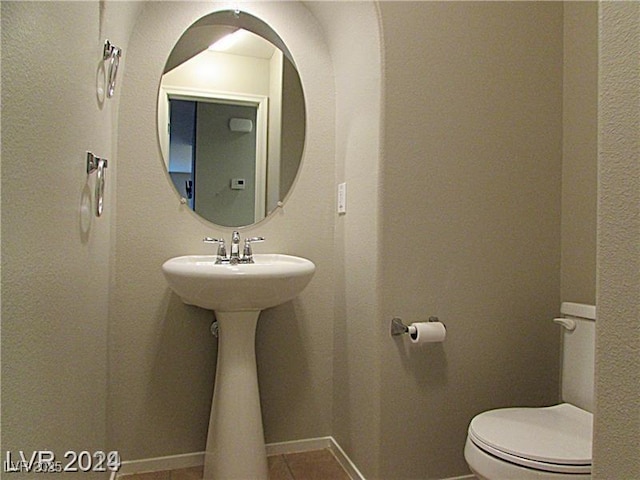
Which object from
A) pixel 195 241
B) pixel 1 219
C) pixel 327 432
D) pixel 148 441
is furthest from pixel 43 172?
pixel 327 432

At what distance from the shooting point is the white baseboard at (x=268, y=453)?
6.66ft

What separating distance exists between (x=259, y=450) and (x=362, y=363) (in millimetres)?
514

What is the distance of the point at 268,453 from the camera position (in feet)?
7.25

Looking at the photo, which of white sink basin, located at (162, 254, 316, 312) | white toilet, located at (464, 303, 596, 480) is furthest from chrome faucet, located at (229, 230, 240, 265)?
white toilet, located at (464, 303, 596, 480)

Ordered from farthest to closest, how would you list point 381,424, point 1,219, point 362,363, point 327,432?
point 327,432 < point 362,363 < point 381,424 < point 1,219

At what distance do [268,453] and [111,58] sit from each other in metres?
1.72

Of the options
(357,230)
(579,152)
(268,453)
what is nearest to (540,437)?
(357,230)

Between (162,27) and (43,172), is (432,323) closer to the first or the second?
(43,172)

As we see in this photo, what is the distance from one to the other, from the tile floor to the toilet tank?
0.93 m

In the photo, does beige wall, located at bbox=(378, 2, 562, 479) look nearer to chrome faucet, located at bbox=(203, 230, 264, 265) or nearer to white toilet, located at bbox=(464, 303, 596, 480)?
white toilet, located at bbox=(464, 303, 596, 480)

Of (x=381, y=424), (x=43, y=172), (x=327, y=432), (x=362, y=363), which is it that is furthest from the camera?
(x=327, y=432)

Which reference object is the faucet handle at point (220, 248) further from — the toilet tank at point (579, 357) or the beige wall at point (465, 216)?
the toilet tank at point (579, 357)

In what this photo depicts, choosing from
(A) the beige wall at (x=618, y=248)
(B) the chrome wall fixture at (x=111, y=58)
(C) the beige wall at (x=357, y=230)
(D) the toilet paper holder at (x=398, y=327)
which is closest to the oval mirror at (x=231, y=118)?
(C) the beige wall at (x=357, y=230)

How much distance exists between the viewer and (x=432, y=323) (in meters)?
1.80
